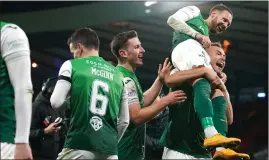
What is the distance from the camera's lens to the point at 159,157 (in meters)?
5.11

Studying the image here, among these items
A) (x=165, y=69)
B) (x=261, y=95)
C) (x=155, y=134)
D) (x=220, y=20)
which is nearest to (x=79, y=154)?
(x=165, y=69)

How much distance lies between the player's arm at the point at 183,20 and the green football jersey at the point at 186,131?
41 centimetres

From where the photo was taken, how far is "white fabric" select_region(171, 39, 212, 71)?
11.7 ft

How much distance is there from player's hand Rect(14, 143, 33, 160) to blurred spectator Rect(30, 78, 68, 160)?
6.79 feet

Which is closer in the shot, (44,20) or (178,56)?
(178,56)

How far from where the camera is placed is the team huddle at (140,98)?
318cm

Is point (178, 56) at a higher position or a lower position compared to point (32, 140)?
higher

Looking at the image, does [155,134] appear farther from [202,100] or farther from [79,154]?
[79,154]

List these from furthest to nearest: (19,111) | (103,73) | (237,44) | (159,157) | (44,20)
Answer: (237,44)
(44,20)
(159,157)
(103,73)
(19,111)

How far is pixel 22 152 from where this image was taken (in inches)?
90.6

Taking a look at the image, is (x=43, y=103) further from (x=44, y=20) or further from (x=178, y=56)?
(x=44, y=20)

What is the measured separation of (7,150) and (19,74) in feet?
1.22

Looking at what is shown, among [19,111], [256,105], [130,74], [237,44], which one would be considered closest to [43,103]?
[130,74]

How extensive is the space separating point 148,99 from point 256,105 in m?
12.2
